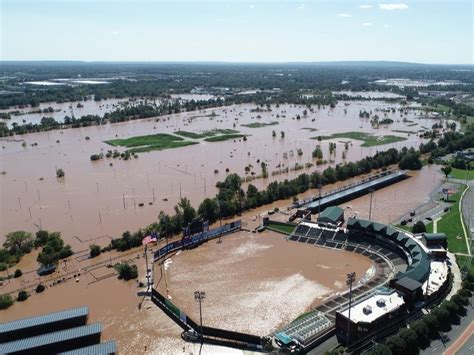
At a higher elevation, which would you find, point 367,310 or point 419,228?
point 367,310

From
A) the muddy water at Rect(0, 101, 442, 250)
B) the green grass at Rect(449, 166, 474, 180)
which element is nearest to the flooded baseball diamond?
the muddy water at Rect(0, 101, 442, 250)

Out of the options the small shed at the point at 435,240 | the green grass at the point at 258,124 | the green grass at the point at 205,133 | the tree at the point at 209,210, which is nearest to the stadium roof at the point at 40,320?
the tree at the point at 209,210

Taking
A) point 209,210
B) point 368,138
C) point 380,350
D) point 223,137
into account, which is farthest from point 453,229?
point 223,137

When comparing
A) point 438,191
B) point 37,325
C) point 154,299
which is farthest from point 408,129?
point 37,325

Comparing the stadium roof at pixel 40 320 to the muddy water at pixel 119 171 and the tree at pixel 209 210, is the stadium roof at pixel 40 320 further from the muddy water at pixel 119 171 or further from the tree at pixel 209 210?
the tree at pixel 209 210

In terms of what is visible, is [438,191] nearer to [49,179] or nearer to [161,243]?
[161,243]

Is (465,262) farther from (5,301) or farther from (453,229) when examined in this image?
(5,301)
